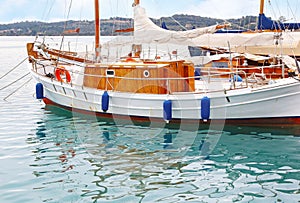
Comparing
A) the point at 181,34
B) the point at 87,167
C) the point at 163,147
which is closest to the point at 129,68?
the point at 181,34

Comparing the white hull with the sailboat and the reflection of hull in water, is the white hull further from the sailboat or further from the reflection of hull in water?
the reflection of hull in water

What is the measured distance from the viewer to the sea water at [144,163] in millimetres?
8180

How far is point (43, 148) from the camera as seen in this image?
11.6 metres

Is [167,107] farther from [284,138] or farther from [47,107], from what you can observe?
[47,107]

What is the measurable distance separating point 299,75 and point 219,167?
12.8ft

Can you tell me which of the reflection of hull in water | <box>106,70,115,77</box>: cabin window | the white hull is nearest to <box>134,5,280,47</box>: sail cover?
<box>106,70,115,77</box>: cabin window

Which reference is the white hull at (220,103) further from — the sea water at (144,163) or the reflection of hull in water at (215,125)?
the sea water at (144,163)

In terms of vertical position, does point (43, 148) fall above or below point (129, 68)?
below

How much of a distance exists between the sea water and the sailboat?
0.46 m

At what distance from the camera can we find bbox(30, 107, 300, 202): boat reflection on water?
26.9ft

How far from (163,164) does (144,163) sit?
0.45 m

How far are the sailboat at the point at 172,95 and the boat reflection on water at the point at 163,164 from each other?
Answer: 0.49m

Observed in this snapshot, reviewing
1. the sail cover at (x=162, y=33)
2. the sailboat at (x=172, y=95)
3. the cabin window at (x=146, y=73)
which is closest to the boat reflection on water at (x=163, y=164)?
the sailboat at (x=172, y=95)

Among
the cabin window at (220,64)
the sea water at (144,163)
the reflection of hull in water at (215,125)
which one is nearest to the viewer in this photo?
the sea water at (144,163)
